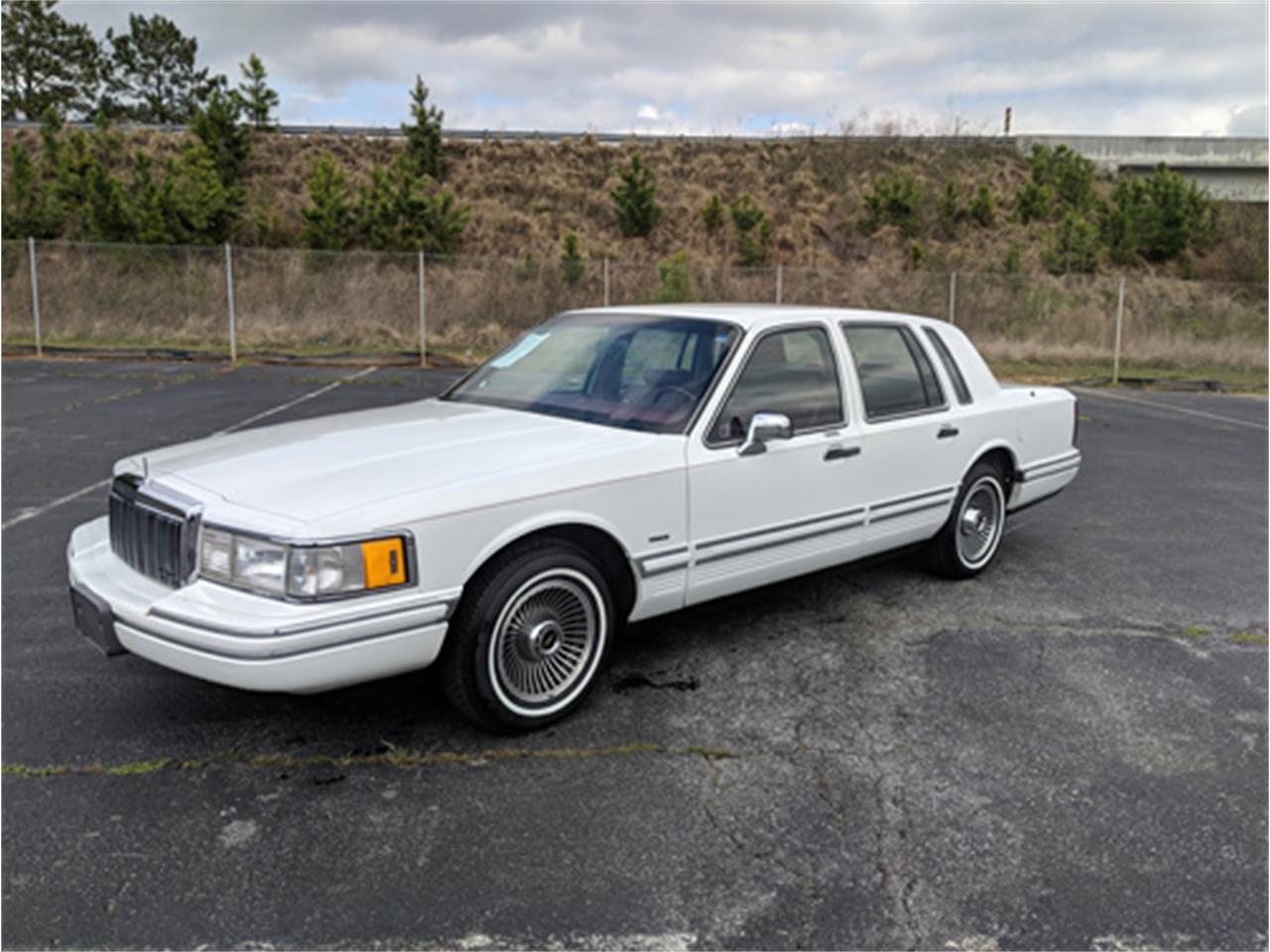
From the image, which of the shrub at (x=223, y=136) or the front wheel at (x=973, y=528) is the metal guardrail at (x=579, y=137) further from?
the front wheel at (x=973, y=528)

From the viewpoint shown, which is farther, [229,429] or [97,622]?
[229,429]

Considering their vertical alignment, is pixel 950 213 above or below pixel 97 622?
above

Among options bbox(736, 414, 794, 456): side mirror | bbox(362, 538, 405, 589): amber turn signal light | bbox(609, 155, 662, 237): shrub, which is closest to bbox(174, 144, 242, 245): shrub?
bbox(609, 155, 662, 237): shrub

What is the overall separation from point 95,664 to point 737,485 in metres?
2.78

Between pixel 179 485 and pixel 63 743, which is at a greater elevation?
pixel 179 485

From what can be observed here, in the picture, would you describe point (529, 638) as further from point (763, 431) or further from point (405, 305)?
point (405, 305)

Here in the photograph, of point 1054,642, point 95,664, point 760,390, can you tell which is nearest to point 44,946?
point 95,664

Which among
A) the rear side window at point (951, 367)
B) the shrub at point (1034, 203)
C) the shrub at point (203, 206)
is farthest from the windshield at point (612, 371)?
the shrub at point (1034, 203)

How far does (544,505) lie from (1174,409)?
1379 centimetres

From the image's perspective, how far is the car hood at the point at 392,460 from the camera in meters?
3.38

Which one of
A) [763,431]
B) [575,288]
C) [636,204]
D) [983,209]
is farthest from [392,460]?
[983,209]

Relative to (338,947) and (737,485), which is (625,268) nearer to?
Answer: (737,485)

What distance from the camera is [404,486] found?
3.40 meters

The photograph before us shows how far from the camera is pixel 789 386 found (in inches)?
181
